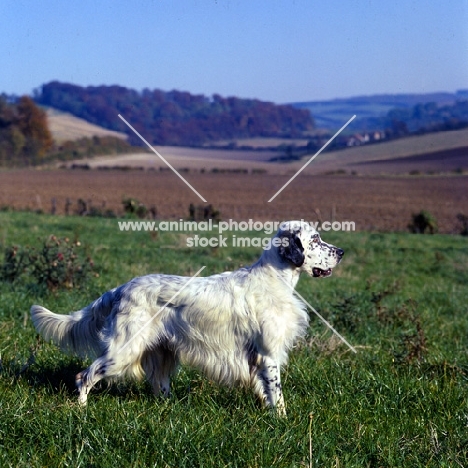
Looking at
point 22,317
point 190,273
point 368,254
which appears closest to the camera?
point 22,317

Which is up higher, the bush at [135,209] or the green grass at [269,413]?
the green grass at [269,413]

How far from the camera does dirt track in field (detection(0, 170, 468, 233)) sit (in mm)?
31156

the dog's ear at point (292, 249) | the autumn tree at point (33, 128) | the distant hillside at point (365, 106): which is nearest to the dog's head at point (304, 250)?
the dog's ear at point (292, 249)

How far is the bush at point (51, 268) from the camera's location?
9273 millimetres

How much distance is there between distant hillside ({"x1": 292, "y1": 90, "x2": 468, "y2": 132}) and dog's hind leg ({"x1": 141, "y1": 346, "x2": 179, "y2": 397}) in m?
34.7

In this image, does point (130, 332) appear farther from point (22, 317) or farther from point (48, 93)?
point (48, 93)

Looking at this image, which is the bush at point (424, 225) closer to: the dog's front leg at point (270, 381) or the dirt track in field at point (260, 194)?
the dirt track in field at point (260, 194)

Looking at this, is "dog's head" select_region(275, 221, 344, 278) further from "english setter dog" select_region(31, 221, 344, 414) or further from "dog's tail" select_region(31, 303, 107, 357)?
"dog's tail" select_region(31, 303, 107, 357)

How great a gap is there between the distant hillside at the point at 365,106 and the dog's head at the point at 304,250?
113 ft

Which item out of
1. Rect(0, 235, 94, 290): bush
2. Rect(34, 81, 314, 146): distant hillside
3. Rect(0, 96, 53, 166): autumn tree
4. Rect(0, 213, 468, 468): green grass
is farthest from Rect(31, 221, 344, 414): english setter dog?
Rect(0, 96, 53, 166): autumn tree

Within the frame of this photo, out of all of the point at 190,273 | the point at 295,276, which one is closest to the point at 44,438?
the point at 295,276

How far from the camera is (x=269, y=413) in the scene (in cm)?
477

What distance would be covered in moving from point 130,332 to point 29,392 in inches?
32.6

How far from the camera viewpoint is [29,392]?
5020 mm
